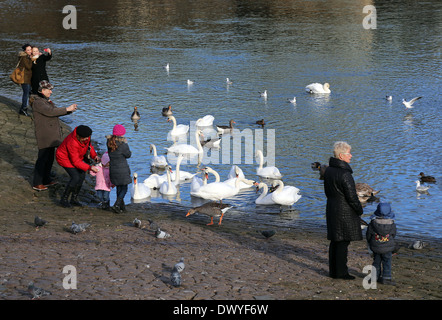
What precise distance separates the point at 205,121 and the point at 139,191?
7396mm

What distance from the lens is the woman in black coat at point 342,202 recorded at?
958cm

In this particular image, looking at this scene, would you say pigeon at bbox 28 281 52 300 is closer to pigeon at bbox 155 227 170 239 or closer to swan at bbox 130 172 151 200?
pigeon at bbox 155 227 170 239

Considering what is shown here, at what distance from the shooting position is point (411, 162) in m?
19.6

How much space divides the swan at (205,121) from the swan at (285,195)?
788 cm

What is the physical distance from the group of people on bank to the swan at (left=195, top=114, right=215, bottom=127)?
28.7 feet

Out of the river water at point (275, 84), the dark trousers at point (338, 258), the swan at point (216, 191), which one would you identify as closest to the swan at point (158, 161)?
the river water at point (275, 84)

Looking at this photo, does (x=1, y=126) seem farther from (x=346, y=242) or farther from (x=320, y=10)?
(x=320, y=10)

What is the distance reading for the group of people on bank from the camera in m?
9.64

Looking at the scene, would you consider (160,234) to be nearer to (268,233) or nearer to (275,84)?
(268,233)

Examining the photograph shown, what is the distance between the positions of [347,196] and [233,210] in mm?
6780

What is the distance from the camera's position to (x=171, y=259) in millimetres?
10688

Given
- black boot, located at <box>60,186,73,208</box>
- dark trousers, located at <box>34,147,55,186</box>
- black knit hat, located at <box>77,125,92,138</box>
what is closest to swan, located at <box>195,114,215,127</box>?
dark trousers, located at <box>34,147,55,186</box>

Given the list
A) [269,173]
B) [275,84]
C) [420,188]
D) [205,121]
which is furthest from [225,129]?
[420,188]

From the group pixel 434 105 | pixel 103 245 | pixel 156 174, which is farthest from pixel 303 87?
pixel 103 245
